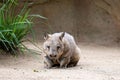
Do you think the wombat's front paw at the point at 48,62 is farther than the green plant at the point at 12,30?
No

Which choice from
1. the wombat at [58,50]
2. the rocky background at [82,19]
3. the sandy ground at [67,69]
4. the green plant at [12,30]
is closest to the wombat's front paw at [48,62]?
the wombat at [58,50]

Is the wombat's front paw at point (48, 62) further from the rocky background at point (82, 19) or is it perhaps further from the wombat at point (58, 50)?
the rocky background at point (82, 19)

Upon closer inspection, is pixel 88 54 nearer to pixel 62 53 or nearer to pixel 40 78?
pixel 62 53

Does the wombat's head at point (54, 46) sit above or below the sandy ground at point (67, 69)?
above

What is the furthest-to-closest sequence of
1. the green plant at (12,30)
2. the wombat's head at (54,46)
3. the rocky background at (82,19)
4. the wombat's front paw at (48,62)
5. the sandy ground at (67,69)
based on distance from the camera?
the rocky background at (82,19) < the green plant at (12,30) < the wombat's front paw at (48,62) < the wombat's head at (54,46) < the sandy ground at (67,69)

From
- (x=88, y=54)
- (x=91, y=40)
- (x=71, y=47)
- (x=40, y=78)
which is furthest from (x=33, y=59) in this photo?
(x=91, y=40)

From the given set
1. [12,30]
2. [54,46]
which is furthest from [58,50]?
[12,30]

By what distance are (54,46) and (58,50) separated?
4.5 inches

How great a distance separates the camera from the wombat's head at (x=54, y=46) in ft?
25.7

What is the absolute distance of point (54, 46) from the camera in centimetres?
788

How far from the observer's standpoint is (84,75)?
7090 millimetres

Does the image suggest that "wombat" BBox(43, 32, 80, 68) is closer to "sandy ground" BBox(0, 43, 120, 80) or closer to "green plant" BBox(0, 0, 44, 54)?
"sandy ground" BBox(0, 43, 120, 80)

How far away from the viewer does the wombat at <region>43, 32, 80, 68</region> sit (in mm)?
7871

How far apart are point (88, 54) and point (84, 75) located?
3689 mm
